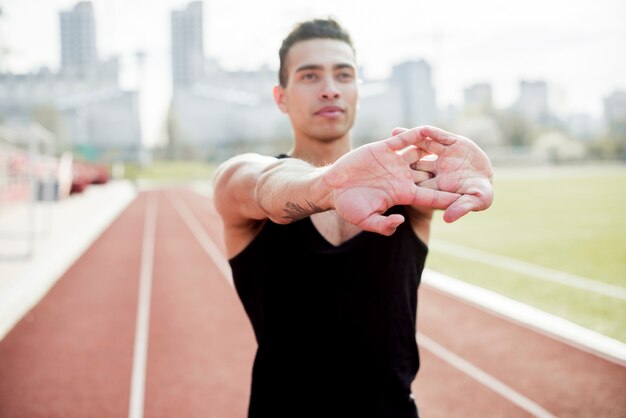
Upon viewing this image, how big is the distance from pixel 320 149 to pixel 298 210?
63cm

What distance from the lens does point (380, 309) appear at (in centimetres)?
175

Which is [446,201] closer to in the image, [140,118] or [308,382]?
[308,382]

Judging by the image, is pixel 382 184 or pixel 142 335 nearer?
pixel 382 184

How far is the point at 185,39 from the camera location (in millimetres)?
132500

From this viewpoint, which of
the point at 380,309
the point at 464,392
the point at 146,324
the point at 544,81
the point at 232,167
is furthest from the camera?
the point at 544,81

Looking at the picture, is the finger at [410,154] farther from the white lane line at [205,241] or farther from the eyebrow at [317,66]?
the white lane line at [205,241]

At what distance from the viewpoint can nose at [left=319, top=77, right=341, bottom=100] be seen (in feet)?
6.17

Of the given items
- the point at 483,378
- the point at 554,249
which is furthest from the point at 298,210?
the point at 554,249

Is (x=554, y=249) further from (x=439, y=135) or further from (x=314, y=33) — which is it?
(x=439, y=135)

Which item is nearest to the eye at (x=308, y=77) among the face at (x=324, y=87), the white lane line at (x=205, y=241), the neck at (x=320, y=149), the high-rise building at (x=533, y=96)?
the face at (x=324, y=87)

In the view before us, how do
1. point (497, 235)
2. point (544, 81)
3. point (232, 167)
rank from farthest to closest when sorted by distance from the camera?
point (544, 81)
point (497, 235)
point (232, 167)

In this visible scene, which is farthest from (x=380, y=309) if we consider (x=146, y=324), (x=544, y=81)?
(x=544, y=81)

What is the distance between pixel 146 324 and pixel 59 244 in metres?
5.95

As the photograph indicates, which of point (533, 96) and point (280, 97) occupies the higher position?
point (533, 96)
